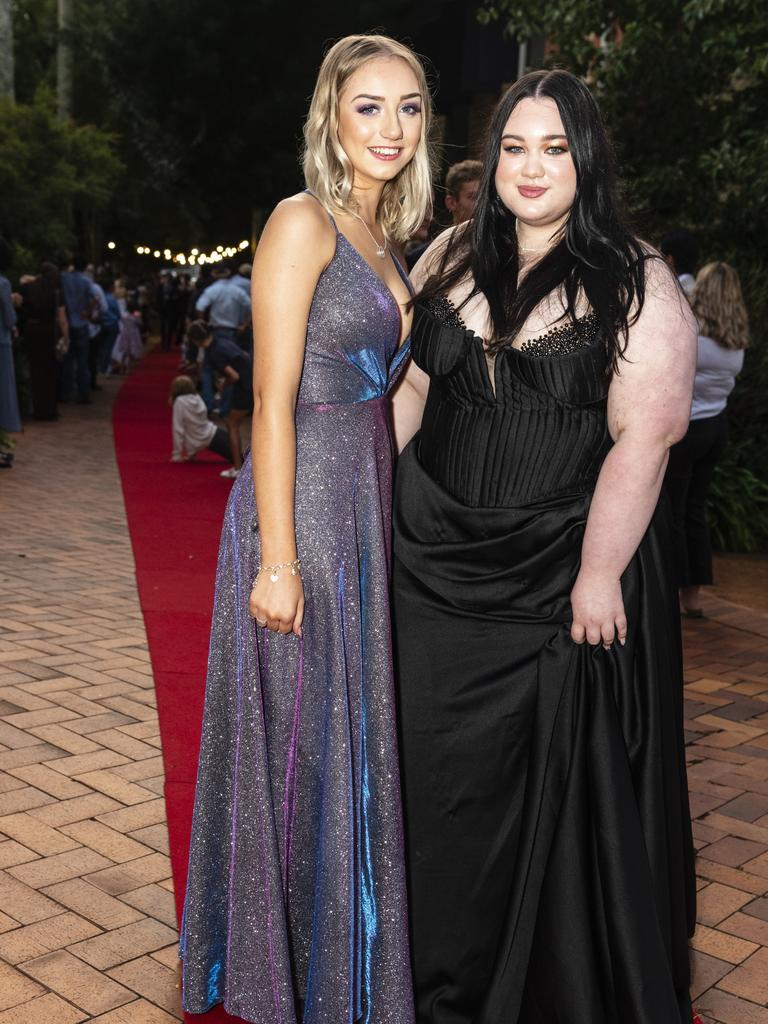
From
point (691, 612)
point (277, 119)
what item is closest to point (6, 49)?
point (277, 119)

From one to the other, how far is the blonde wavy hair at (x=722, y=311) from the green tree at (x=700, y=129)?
274 centimetres

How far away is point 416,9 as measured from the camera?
2791 cm

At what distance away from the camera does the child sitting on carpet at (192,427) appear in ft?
35.0

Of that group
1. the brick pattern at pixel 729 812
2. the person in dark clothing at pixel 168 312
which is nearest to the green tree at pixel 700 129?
the brick pattern at pixel 729 812

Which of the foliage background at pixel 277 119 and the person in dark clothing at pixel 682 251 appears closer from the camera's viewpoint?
the person in dark clothing at pixel 682 251

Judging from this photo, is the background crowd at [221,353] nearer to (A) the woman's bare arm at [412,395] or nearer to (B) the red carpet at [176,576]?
(A) the woman's bare arm at [412,395]

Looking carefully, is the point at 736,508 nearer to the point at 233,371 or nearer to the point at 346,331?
the point at 233,371

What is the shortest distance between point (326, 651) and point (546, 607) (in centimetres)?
47

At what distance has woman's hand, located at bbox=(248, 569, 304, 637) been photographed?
7.93 ft

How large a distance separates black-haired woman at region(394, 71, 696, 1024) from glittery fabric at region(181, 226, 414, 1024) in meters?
0.12

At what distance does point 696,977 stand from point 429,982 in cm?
79

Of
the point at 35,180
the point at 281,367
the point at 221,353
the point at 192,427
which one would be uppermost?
the point at 35,180

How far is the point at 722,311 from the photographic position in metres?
6.40

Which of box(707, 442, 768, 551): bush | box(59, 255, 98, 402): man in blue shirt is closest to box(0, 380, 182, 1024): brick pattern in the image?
box(707, 442, 768, 551): bush
